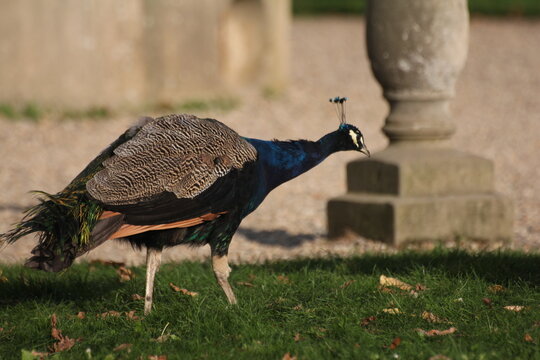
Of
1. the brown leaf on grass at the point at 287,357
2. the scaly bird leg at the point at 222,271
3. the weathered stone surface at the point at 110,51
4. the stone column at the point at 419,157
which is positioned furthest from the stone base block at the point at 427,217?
the weathered stone surface at the point at 110,51

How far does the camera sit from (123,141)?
4777mm

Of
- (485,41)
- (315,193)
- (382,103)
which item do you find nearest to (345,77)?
(382,103)

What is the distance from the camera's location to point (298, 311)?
457 centimetres

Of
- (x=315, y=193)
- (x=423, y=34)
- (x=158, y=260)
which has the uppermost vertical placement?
(x=423, y=34)

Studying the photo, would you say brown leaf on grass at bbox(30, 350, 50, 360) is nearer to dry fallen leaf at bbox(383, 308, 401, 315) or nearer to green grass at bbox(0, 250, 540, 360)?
green grass at bbox(0, 250, 540, 360)

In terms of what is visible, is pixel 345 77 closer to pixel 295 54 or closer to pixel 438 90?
pixel 295 54

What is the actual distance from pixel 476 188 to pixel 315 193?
307 centimetres

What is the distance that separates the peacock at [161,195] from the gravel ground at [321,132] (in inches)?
65.7

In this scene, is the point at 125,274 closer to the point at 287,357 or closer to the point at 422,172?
the point at 287,357

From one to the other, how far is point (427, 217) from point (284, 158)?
2.52 meters

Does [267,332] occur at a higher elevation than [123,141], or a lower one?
lower

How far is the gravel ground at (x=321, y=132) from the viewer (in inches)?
312

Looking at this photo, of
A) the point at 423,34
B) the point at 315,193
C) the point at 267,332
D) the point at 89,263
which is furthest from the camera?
the point at 315,193

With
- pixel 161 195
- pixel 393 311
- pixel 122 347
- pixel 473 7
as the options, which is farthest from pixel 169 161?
pixel 473 7
